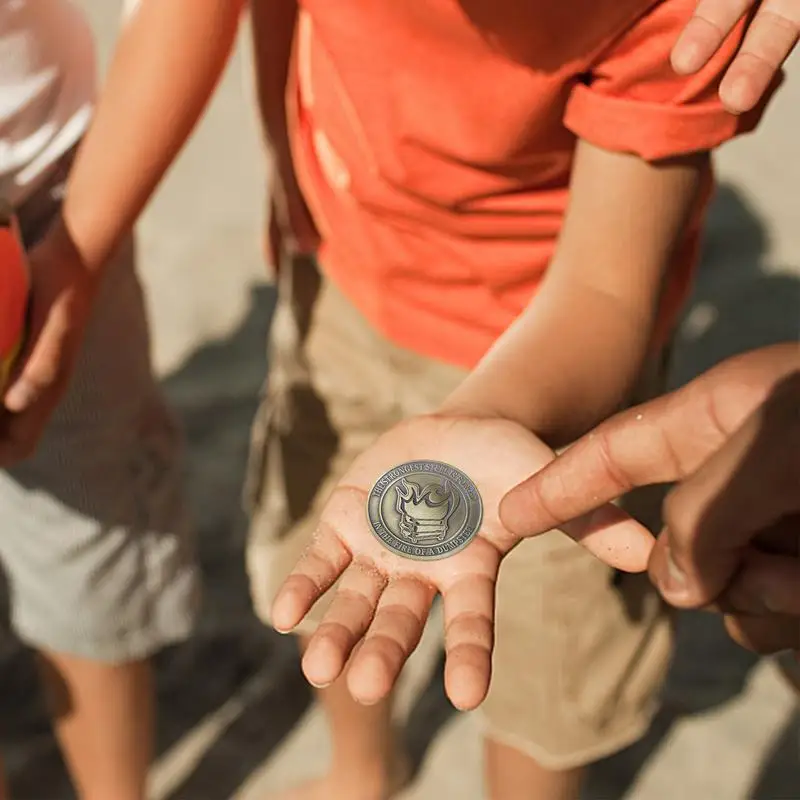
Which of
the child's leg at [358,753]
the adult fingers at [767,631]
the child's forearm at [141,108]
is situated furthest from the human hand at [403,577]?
the child's leg at [358,753]

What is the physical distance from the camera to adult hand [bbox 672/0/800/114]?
79 cm

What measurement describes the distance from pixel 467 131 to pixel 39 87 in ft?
1.44

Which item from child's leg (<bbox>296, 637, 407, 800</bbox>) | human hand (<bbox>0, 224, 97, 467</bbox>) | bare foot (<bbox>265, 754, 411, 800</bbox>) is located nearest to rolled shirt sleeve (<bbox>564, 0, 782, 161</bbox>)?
human hand (<bbox>0, 224, 97, 467</bbox>)

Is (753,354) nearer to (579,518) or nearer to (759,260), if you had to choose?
(579,518)

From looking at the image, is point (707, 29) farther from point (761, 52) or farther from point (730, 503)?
point (730, 503)

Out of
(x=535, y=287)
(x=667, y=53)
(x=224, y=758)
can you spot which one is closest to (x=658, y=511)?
(x=535, y=287)

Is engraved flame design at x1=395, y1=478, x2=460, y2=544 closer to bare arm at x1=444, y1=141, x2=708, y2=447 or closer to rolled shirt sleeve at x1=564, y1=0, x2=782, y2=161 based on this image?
bare arm at x1=444, y1=141, x2=708, y2=447

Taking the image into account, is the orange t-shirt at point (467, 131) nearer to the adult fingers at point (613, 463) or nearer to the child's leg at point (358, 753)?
the adult fingers at point (613, 463)

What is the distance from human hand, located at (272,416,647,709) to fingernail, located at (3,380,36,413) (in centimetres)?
38

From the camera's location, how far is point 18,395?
1113 millimetres

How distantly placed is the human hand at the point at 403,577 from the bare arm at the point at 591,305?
0.13ft

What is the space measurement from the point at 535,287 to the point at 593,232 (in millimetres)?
161

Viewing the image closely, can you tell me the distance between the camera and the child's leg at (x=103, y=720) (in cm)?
146

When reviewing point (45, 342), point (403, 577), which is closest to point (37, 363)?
point (45, 342)
